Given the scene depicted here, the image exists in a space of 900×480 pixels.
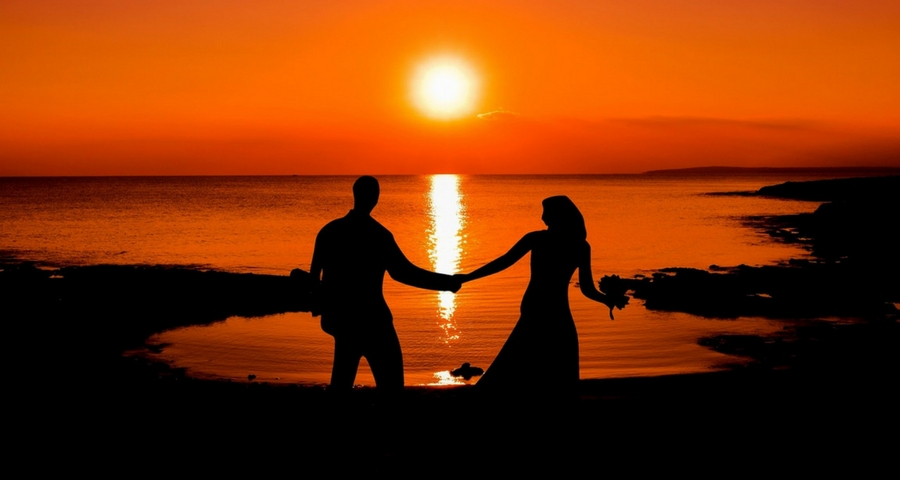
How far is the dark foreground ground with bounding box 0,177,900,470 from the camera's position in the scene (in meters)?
7.29

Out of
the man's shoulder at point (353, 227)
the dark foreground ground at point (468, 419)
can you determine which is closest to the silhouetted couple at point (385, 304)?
the man's shoulder at point (353, 227)

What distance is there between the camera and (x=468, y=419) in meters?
7.93

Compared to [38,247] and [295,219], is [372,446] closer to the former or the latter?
[38,247]

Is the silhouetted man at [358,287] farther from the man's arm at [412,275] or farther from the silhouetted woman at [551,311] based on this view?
the silhouetted woman at [551,311]

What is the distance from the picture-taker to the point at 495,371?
7.46 m

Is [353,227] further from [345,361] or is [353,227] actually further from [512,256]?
[512,256]

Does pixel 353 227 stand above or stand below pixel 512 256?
above

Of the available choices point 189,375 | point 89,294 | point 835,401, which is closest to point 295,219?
point 89,294

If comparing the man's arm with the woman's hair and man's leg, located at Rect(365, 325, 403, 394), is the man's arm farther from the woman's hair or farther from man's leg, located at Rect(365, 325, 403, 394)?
the woman's hair

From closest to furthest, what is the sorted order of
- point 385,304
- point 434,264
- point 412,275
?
1. point 385,304
2. point 412,275
3. point 434,264

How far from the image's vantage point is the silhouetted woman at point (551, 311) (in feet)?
23.6

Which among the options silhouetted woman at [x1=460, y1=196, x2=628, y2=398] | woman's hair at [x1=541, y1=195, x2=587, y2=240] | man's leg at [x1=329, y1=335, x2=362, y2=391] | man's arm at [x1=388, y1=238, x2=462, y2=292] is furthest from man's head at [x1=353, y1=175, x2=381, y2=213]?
woman's hair at [x1=541, y1=195, x2=587, y2=240]

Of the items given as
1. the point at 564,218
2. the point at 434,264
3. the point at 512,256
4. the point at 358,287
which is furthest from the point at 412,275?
the point at 434,264

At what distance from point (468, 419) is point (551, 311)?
4.97 feet
